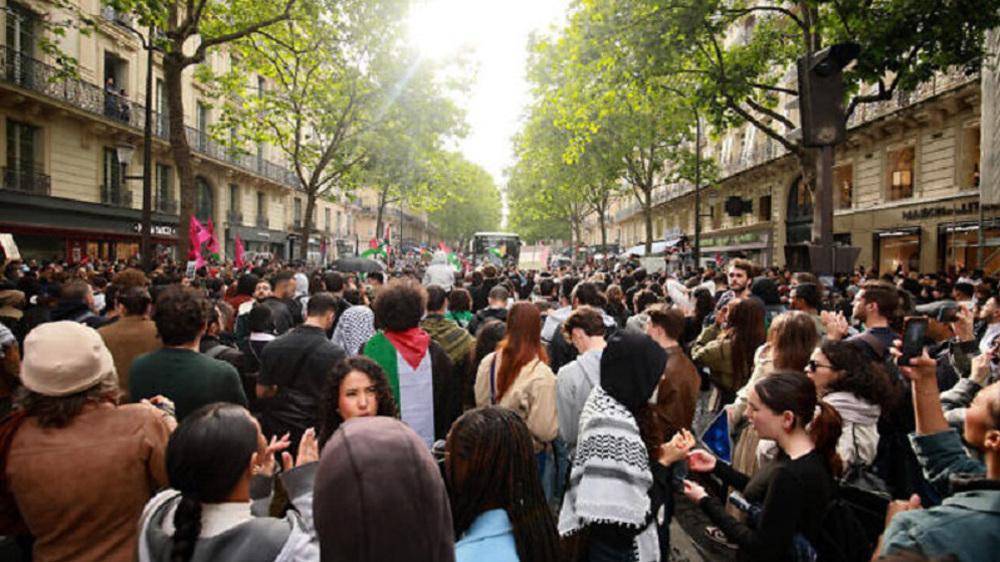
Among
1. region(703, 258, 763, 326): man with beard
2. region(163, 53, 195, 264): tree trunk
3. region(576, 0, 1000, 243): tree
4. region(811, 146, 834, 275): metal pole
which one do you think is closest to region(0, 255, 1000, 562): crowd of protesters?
region(811, 146, 834, 275): metal pole

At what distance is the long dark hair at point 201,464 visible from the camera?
1.82 m

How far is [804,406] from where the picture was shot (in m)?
2.67

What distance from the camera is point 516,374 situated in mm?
4074

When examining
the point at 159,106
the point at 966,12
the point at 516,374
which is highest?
the point at 159,106

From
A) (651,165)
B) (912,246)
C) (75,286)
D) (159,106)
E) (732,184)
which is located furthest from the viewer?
(732,184)

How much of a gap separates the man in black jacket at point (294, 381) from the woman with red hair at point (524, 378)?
1033mm

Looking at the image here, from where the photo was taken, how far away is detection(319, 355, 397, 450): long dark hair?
280 centimetres

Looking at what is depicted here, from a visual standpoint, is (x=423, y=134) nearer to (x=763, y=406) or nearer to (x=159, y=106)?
(x=159, y=106)

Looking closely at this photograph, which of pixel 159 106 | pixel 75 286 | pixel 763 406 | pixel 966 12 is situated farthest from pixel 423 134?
pixel 763 406

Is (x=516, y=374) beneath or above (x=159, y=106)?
beneath

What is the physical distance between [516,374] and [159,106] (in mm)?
27628

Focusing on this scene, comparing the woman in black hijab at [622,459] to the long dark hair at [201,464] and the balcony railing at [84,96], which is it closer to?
the long dark hair at [201,464]

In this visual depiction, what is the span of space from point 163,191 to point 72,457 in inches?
1108

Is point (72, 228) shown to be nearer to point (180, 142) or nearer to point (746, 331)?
point (180, 142)
